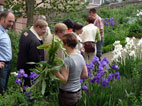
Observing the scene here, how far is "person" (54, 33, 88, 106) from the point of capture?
142 inches

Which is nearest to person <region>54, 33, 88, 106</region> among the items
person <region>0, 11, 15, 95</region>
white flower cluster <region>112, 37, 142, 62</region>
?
person <region>0, 11, 15, 95</region>

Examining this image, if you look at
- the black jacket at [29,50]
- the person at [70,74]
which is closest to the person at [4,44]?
the black jacket at [29,50]

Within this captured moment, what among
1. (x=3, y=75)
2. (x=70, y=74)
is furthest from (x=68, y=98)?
(x=3, y=75)

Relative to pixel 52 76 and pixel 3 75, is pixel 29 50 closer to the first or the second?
pixel 3 75

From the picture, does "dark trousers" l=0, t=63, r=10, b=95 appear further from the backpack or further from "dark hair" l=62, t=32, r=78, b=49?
the backpack

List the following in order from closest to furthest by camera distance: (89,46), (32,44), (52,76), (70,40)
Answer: (52,76), (70,40), (32,44), (89,46)

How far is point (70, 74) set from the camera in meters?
3.72

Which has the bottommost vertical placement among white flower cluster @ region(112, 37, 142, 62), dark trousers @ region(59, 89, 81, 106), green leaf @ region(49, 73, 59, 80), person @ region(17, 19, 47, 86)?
dark trousers @ region(59, 89, 81, 106)

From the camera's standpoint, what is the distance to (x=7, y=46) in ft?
15.0

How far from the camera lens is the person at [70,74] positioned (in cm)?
362

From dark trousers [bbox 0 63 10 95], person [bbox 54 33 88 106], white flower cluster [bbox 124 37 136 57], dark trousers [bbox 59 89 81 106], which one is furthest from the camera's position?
white flower cluster [bbox 124 37 136 57]

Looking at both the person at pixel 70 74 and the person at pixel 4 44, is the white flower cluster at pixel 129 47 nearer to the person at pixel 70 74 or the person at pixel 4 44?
the person at pixel 70 74

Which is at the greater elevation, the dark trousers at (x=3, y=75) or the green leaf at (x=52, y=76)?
the green leaf at (x=52, y=76)

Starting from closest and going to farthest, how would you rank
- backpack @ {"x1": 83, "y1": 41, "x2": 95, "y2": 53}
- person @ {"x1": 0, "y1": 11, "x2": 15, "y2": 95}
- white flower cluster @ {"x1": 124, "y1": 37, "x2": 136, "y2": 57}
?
person @ {"x1": 0, "y1": 11, "x2": 15, "y2": 95}
white flower cluster @ {"x1": 124, "y1": 37, "x2": 136, "y2": 57}
backpack @ {"x1": 83, "y1": 41, "x2": 95, "y2": 53}
